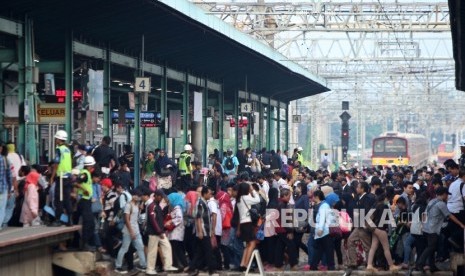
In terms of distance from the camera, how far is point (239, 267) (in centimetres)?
2214

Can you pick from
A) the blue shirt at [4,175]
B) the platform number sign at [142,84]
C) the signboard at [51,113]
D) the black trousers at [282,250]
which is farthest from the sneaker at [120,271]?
the platform number sign at [142,84]

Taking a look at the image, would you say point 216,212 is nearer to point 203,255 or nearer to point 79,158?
point 203,255

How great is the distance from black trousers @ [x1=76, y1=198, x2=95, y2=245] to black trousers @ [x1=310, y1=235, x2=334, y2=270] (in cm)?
413

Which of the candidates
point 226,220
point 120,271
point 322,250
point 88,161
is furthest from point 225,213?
point 88,161

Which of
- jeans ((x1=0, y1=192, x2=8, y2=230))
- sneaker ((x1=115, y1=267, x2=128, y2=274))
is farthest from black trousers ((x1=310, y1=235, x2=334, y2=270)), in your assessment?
jeans ((x1=0, y1=192, x2=8, y2=230))

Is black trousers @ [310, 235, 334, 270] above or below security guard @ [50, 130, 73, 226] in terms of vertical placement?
below

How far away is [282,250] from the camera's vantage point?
22328 millimetres

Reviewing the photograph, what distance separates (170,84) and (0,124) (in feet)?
69.4

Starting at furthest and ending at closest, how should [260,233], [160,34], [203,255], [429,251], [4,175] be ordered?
[160,34] → [260,233] → [203,255] → [429,251] → [4,175]

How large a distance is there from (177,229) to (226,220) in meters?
1.07

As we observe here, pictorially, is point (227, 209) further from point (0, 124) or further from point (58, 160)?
→ point (0, 124)

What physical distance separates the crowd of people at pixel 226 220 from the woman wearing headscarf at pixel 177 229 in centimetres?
2

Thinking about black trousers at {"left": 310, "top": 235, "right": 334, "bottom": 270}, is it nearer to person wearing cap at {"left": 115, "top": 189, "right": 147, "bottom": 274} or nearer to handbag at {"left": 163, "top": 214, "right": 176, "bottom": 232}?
handbag at {"left": 163, "top": 214, "right": 176, "bottom": 232}

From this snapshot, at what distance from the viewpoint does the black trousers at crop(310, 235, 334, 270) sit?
2189 cm
